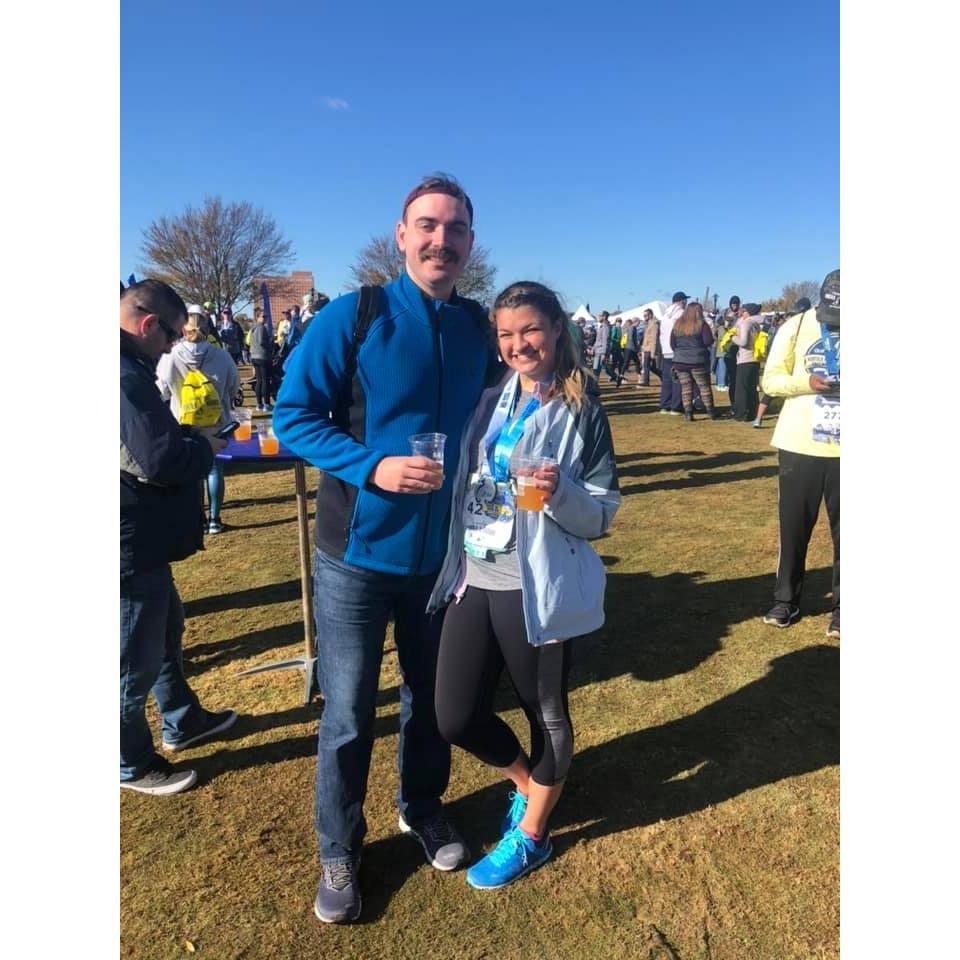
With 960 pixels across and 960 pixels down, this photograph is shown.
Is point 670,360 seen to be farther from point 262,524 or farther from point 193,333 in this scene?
point 193,333

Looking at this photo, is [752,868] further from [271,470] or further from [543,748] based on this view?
[271,470]

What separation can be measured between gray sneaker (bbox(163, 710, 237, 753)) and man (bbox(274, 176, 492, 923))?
1236 mm

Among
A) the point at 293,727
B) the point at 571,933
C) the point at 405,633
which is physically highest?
the point at 405,633

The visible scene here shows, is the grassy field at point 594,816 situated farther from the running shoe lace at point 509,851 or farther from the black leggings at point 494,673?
the black leggings at point 494,673

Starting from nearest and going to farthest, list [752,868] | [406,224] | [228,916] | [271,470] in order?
[406,224], [228,916], [752,868], [271,470]

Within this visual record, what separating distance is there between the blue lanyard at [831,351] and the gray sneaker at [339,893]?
3.36 m

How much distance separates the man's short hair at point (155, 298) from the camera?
8.66 ft

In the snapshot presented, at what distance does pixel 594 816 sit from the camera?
9.12 ft

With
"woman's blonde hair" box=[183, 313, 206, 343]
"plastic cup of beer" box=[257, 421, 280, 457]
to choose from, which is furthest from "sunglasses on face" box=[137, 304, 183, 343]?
"woman's blonde hair" box=[183, 313, 206, 343]

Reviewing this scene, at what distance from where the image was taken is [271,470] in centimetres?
976

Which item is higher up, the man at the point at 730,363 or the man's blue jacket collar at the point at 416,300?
the man at the point at 730,363

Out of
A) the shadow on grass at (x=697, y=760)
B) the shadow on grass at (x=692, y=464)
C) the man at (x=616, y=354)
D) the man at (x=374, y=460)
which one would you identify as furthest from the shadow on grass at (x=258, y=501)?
the man at (x=616, y=354)

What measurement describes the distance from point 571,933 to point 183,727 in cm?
201

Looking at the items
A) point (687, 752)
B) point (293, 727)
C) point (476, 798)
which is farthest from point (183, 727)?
point (687, 752)
